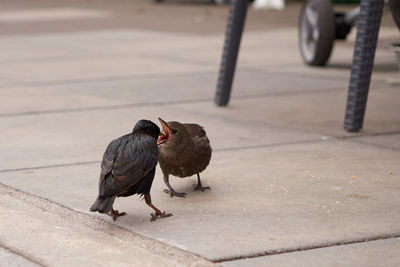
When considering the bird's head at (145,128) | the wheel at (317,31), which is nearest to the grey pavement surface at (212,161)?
the wheel at (317,31)

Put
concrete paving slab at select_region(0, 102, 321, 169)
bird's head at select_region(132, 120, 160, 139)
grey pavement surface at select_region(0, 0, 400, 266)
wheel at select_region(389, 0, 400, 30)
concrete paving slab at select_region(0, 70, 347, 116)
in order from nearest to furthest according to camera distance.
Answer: grey pavement surface at select_region(0, 0, 400, 266) → bird's head at select_region(132, 120, 160, 139) → concrete paving slab at select_region(0, 102, 321, 169) → wheel at select_region(389, 0, 400, 30) → concrete paving slab at select_region(0, 70, 347, 116)

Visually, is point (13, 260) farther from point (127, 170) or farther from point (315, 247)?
point (315, 247)

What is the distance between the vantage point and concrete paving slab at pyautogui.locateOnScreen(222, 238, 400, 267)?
3588 mm

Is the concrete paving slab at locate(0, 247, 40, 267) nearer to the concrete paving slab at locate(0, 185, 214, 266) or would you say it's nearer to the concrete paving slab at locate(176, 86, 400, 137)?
the concrete paving slab at locate(0, 185, 214, 266)

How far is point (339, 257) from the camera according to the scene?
12.0 feet

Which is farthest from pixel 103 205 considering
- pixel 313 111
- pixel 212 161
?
pixel 313 111

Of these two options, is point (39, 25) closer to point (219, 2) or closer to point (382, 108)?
point (219, 2)

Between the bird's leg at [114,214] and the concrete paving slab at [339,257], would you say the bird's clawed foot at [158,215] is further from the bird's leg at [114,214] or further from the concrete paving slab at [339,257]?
the concrete paving slab at [339,257]

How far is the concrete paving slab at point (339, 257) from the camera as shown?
11.8 feet

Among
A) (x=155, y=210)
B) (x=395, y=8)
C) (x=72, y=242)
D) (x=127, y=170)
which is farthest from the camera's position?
(x=395, y=8)

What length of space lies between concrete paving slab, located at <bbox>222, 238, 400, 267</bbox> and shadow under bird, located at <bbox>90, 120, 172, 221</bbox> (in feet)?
2.43

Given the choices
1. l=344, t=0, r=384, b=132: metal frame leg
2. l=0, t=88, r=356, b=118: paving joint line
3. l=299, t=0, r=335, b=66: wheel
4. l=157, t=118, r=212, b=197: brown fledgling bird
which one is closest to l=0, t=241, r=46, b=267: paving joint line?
l=157, t=118, r=212, b=197: brown fledgling bird

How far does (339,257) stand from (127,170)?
3.74 ft

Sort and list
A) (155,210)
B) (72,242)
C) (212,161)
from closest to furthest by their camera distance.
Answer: (72,242)
(155,210)
(212,161)
